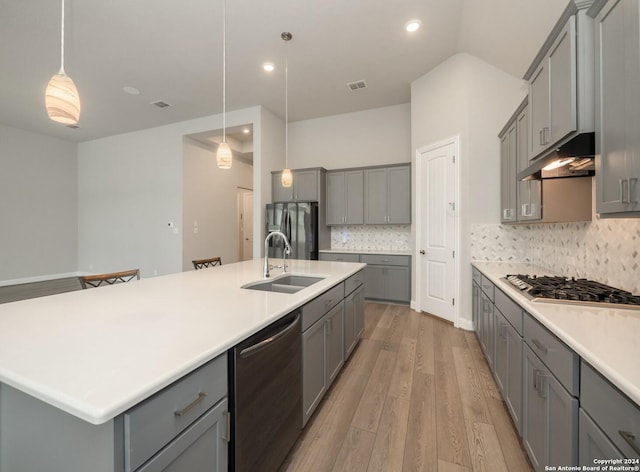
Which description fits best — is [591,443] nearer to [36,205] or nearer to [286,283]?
[286,283]

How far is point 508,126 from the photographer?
9.04ft

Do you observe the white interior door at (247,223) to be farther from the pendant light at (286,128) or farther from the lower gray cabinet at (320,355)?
the lower gray cabinet at (320,355)

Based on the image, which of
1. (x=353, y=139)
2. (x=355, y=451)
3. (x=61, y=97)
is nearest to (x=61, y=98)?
(x=61, y=97)

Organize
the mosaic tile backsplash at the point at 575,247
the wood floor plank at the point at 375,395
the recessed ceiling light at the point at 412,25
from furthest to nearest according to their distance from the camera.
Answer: the recessed ceiling light at the point at 412,25, the wood floor plank at the point at 375,395, the mosaic tile backsplash at the point at 575,247

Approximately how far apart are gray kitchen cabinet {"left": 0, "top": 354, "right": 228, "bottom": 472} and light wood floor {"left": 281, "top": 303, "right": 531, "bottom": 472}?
0.82 meters

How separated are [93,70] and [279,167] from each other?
2935mm

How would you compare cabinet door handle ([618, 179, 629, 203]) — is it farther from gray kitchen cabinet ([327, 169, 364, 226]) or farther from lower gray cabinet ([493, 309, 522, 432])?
gray kitchen cabinet ([327, 169, 364, 226])

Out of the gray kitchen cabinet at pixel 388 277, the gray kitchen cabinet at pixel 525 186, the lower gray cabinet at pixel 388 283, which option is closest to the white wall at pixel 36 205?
the gray kitchen cabinet at pixel 388 277

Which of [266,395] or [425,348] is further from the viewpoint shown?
[425,348]

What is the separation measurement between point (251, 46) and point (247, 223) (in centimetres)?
462

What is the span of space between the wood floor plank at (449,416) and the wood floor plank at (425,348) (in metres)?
0.06

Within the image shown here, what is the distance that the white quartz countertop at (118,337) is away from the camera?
0.68 meters

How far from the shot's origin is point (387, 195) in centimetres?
457

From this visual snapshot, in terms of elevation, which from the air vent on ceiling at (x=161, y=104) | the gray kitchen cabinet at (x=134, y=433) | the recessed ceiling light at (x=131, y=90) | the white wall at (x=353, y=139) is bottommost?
the gray kitchen cabinet at (x=134, y=433)
